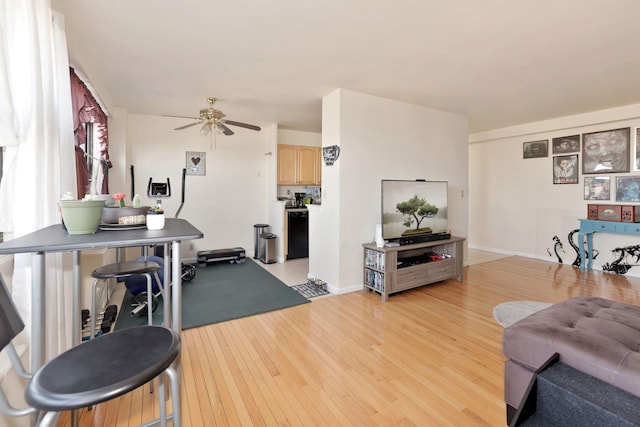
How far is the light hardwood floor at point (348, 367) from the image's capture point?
166 centimetres

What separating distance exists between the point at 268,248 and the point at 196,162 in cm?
191

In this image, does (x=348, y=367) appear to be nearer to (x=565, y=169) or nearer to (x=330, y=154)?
(x=330, y=154)

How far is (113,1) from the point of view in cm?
193

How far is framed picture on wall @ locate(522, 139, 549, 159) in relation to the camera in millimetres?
5227

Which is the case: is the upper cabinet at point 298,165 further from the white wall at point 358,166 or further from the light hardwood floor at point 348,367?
the light hardwood floor at point 348,367

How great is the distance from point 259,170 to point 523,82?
165 inches

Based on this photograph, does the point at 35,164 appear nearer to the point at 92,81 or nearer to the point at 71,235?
the point at 71,235

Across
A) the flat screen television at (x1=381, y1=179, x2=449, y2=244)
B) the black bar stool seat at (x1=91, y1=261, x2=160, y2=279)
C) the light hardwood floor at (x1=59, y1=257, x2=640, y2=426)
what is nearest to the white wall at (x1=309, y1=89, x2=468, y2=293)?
the flat screen television at (x1=381, y1=179, x2=449, y2=244)

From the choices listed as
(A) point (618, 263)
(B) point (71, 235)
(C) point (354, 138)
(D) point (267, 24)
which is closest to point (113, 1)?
(D) point (267, 24)

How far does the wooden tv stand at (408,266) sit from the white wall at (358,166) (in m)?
0.24

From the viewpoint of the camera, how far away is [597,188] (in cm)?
468

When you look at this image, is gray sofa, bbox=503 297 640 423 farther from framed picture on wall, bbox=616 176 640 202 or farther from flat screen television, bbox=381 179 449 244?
framed picture on wall, bbox=616 176 640 202

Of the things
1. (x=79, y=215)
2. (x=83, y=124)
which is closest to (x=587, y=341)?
(x=79, y=215)

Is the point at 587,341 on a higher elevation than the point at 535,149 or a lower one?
lower
